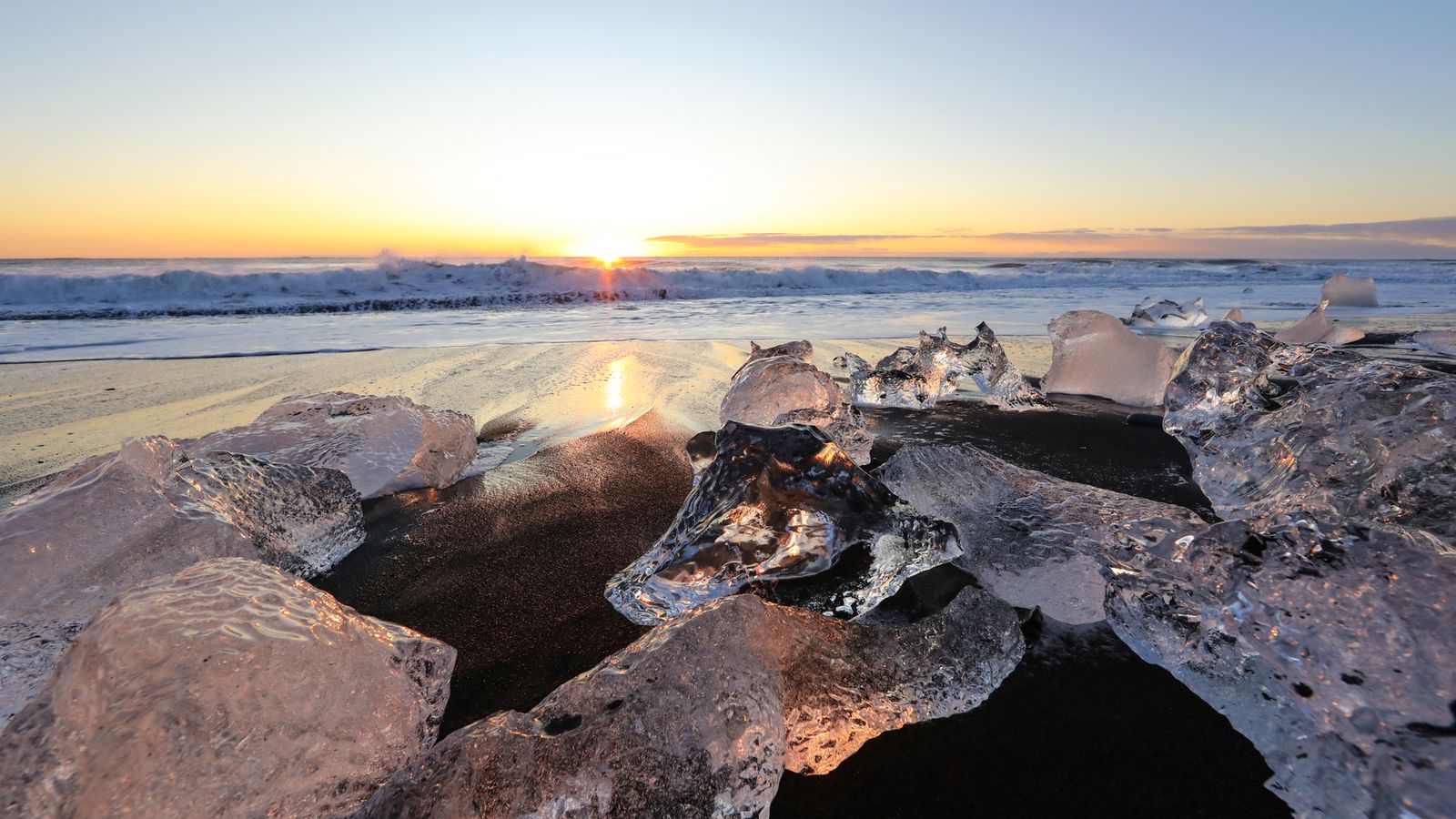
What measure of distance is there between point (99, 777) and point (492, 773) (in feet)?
1.67

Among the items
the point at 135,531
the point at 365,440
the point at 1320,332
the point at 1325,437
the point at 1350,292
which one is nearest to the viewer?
the point at 135,531

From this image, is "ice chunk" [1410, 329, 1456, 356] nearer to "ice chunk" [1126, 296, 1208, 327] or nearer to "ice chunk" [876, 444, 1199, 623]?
"ice chunk" [1126, 296, 1208, 327]

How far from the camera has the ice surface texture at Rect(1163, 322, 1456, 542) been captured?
1.56m

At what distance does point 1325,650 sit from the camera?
1003 mm

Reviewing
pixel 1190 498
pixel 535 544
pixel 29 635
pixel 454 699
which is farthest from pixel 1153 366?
pixel 29 635

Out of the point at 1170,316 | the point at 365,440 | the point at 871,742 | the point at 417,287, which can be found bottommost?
the point at 871,742

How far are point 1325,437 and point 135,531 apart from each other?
9.61 feet

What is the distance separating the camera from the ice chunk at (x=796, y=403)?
269 cm

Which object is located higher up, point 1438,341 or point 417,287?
point 417,287

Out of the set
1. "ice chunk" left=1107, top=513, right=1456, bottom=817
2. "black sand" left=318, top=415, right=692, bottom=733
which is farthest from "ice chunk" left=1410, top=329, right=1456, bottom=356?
"black sand" left=318, top=415, right=692, bottom=733

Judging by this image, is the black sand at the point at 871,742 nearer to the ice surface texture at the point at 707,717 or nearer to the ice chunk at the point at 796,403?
the ice surface texture at the point at 707,717

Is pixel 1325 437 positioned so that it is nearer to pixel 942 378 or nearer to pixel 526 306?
pixel 942 378

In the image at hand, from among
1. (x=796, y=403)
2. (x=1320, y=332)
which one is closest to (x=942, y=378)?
(x=796, y=403)

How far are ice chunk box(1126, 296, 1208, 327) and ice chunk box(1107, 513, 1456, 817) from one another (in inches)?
299
